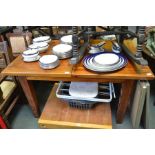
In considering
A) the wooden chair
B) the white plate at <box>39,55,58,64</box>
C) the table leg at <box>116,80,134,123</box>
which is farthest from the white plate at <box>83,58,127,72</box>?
the wooden chair

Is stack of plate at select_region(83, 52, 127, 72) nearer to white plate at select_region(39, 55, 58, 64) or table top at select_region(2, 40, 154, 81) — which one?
table top at select_region(2, 40, 154, 81)

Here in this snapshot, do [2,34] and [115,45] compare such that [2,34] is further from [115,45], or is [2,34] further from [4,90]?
[115,45]

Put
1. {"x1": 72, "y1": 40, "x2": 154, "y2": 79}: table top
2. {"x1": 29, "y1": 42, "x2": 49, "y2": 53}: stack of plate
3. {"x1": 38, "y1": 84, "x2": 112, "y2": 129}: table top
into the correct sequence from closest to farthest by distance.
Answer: {"x1": 72, "y1": 40, "x2": 154, "y2": 79}: table top < {"x1": 38, "y1": 84, "x2": 112, "y2": 129}: table top < {"x1": 29, "y1": 42, "x2": 49, "y2": 53}: stack of plate

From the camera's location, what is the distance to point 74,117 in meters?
1.22

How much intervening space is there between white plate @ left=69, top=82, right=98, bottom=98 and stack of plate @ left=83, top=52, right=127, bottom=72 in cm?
23

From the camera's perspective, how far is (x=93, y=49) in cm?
122

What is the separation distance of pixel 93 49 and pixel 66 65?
24 cm

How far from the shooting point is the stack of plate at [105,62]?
3.34ft

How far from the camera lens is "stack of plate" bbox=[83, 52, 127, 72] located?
3.34 ft

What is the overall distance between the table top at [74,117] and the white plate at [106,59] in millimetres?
396

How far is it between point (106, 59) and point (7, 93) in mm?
808

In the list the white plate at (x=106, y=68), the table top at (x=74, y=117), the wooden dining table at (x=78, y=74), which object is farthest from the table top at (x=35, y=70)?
the table top at (x=74, y=117)

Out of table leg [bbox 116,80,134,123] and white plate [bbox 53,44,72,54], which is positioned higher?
white plate [bbox 53,44,72,54]
